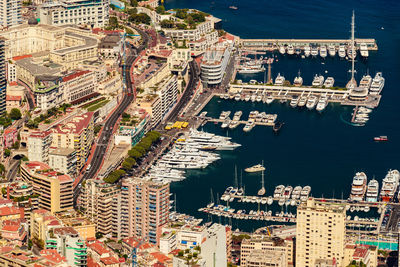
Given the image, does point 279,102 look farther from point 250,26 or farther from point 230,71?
point 250,26

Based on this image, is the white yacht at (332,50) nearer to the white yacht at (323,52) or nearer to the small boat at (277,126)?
the white yacht at (323,52)


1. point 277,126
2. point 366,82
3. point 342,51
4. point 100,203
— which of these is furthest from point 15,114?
point 342,51

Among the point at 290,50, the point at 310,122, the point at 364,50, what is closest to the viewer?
the point at 310,122

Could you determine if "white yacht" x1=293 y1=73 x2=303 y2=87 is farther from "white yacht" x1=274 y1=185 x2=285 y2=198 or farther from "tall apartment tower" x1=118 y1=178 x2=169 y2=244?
"tall apartment tower" x1=118 y1=178 x2=169 y2=244

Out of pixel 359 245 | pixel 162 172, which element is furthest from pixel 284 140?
pixel 359 245

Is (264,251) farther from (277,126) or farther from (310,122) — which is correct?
(310,122)

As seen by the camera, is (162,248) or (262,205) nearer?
(162,248)

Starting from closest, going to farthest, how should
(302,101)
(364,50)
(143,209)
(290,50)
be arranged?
(143,209) < (302,101) < (364,50) < (290,50)
